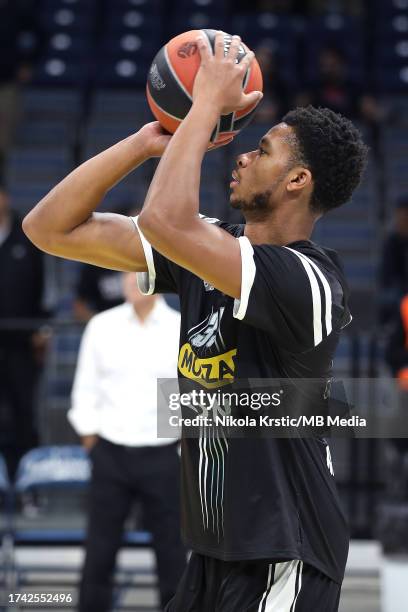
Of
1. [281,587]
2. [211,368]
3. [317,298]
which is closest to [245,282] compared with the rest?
[317,298]

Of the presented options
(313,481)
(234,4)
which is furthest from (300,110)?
(234,4)

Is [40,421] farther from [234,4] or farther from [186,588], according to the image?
[234,4]

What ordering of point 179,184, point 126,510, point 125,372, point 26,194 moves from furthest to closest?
point 26,194, point 125,372, point 126,510, point 179,184

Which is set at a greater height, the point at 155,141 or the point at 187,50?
the point at 187,50

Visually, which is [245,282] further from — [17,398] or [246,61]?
[17,398]

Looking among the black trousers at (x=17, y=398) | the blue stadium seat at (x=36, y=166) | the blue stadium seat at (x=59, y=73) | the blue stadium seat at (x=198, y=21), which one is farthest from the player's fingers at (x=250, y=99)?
the blue stadium seat at (x=198, y=21)

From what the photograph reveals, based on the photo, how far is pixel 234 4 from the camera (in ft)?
41.8

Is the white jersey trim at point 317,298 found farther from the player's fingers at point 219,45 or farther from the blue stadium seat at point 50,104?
the blue stadium seat at point 50,104

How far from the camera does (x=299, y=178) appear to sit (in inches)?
114

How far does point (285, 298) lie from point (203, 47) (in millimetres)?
672

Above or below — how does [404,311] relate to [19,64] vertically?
below

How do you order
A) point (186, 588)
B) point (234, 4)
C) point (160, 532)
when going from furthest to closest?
point (234, 4), point (160, 532), point (186, 588)

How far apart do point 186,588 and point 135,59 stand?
31.5ft

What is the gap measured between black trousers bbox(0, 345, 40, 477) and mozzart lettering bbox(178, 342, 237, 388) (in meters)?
4.32
